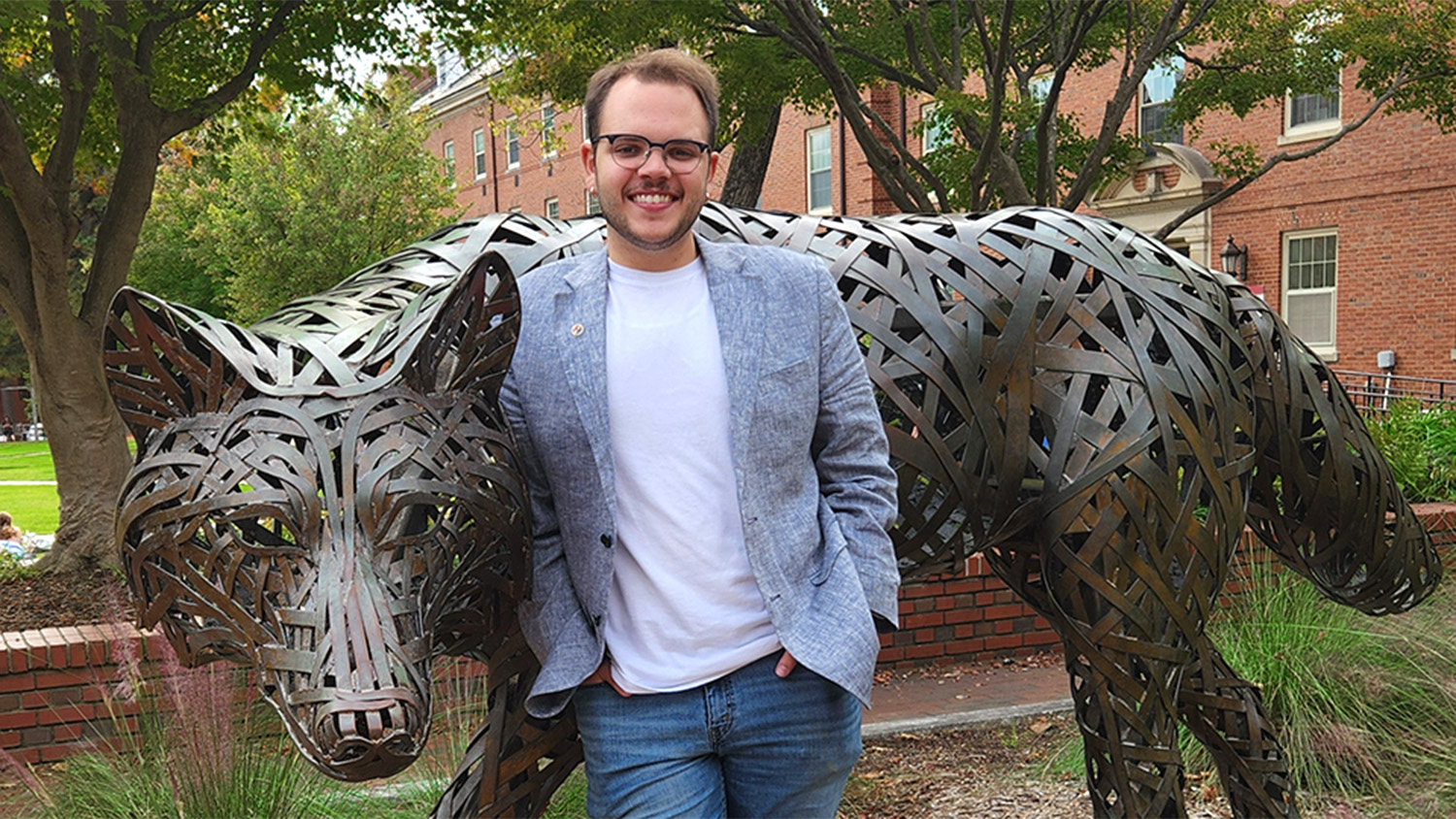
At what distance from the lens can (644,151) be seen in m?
2.17

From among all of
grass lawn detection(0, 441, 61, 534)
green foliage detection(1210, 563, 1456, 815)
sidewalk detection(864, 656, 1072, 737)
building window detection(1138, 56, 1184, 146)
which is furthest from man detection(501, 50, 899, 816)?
building window detection(1138, 56, 1184, 146)

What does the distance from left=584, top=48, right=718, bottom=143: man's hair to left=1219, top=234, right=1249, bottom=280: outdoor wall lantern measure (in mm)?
18644

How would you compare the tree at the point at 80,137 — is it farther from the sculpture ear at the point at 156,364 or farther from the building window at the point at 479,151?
the building window at the point at 479,151

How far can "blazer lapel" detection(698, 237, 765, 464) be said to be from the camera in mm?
2193

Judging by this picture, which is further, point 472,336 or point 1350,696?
point 1350,696

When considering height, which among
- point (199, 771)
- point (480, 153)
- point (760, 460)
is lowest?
point (199, 771)

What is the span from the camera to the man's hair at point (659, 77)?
7.15ft

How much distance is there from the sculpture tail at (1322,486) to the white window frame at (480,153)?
35.0m

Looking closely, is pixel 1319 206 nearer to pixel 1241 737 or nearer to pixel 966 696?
pixel 966 696

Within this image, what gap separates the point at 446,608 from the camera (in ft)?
6.86

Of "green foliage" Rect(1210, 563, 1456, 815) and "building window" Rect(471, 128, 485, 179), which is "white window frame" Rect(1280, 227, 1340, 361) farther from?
"building window" Rect(471, 128, 485, 179)

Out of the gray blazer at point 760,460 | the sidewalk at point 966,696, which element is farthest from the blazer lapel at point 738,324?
the sidewalk at point 966,696

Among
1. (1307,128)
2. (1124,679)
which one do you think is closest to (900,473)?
(1124,679)

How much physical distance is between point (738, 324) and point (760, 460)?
0.25 metres
